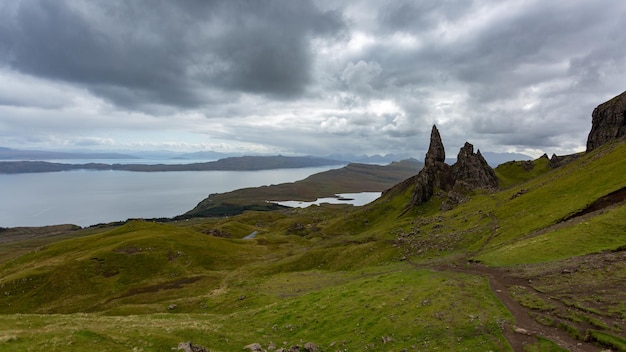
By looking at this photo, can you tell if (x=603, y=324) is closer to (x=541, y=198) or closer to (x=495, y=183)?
(x=541, y=198)

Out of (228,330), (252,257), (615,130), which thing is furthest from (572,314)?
(615,130)

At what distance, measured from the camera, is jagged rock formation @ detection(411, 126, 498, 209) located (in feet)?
446

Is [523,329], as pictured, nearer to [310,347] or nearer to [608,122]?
[310,347]

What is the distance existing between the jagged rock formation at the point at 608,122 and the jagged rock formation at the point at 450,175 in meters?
39.4

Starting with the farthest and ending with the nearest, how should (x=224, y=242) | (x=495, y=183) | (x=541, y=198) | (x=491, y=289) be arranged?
(x=495, y=183), (x=224, y=242), (x=541, y=198), (x=491, y=289)

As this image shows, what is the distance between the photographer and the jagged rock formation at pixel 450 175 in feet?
446

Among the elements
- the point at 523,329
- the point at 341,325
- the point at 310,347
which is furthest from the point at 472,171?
the point at 310,347

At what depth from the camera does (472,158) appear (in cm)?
15075

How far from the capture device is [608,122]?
410ft

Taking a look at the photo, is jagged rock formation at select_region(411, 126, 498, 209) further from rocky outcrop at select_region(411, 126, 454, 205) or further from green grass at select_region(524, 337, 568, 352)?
green grass at select_region(524, 337, 568, 352)

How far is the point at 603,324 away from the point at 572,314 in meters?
2.42

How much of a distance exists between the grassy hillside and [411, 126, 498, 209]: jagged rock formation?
42882 millimetres

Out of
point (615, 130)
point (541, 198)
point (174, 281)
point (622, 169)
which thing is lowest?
point (174, 281)

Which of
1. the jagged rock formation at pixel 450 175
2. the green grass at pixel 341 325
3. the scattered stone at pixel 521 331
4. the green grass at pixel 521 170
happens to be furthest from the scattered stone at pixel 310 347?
the green grass at pixel 521 170
